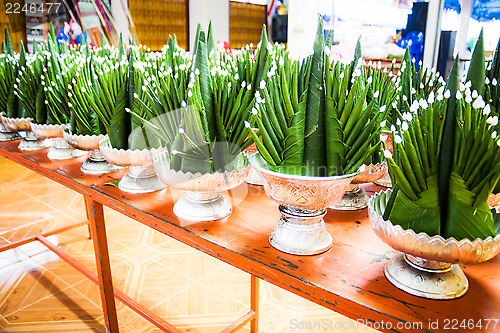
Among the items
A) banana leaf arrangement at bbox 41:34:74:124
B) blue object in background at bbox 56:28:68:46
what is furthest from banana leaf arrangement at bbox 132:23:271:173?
blue object in background at bbox 56:28:68:46

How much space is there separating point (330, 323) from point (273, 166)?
3.95ft

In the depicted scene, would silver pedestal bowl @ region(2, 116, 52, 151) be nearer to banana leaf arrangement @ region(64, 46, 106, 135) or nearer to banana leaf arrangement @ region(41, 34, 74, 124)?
banana leaf arrangement @ region(41, 34, 74, 124)

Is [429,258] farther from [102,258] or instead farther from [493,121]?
[102,258]

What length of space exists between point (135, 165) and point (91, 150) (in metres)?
0.28

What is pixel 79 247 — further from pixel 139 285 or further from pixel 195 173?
pixel 195 173

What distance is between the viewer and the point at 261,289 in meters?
1.98

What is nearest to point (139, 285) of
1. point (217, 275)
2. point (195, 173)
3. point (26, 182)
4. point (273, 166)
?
point (217, 275)

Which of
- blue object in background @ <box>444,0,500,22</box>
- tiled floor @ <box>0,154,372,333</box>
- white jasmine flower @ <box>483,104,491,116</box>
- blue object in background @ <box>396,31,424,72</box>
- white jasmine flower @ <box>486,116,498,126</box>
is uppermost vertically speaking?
blue object in background @ <box>444,0,500,22</box>

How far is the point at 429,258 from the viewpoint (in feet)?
1.99

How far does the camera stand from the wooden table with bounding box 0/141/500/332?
600 mm

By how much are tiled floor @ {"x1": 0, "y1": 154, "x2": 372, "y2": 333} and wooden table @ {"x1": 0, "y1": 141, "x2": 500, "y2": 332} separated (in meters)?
0.85

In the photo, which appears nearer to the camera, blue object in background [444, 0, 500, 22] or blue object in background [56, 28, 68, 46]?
blue object in background [444, 0, 500, 22]

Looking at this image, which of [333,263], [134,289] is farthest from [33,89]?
[333,263]

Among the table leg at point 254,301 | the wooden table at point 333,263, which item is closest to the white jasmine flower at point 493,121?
the wooden table at point 333,263
